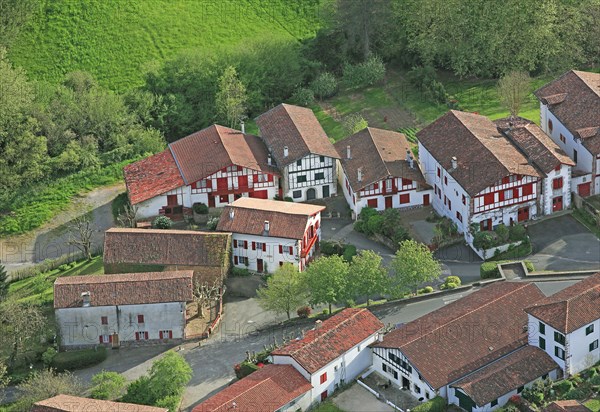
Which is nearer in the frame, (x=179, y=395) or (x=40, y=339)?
(x=179, y=395)

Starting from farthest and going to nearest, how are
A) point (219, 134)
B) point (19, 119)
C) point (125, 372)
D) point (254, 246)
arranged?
point (19, 119) < point (219, 134) < point (254, 246) < point (125, 372)

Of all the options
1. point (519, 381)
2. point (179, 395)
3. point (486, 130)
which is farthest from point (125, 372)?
point (486, 130)

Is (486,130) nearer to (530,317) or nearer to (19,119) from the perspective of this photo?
(530,317)

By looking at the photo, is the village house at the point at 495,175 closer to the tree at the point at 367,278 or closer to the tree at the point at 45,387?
the tree at the point at 367,278

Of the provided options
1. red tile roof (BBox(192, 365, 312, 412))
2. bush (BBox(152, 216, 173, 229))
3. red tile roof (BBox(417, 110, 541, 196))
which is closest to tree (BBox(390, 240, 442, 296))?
red tile roof (BBox(417, 110, 541, 196))

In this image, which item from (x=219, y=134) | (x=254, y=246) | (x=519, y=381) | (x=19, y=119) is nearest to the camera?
(x=519, y=381)

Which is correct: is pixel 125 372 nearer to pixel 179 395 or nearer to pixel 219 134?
pixel 179 395

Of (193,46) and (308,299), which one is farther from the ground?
(193,46)
